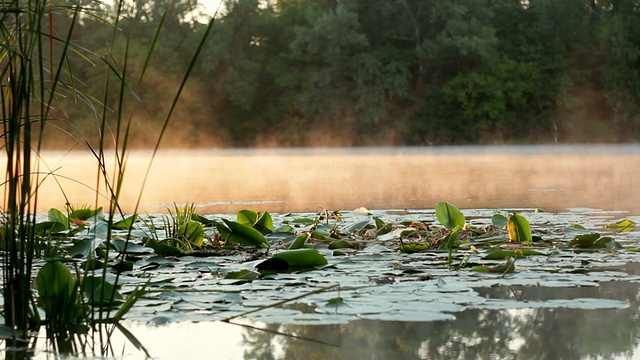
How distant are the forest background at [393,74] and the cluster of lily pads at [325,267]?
22.1m

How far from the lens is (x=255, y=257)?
284cm

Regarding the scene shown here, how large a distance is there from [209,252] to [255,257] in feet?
0.58

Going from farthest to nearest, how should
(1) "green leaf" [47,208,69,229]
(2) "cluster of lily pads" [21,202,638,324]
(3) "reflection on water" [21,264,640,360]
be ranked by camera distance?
Result: (1) "green leaf" [47,208,69,229], (2) "cluster of lily pads" [21,202,638,324], (3) "reflection on water" [21,264,640,360]

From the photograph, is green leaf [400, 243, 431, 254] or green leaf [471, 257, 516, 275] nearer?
green leaf [471, 257, 516, 275]

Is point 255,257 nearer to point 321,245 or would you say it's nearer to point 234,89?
point 321,245

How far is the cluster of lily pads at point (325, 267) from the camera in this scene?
6.32 ft

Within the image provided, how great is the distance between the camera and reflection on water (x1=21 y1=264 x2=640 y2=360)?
158 centimetres

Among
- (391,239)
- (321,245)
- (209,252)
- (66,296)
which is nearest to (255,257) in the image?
(209,252)

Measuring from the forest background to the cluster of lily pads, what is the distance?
72.4 ft

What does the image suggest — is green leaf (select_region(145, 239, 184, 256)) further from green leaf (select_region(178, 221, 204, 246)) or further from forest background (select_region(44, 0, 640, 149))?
forest background (select_region(44, 0, 640, 149))

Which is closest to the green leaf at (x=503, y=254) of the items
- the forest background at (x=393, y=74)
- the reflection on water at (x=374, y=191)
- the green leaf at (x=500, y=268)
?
the green leaf at (x=500, y=268)

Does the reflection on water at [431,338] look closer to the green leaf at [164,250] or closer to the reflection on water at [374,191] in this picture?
the green leaf at [164,250]

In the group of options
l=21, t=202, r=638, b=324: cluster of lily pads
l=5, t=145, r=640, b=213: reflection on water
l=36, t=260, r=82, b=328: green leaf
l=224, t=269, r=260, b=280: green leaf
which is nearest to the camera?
l=36, t=260, r=82, b=328: green leaf

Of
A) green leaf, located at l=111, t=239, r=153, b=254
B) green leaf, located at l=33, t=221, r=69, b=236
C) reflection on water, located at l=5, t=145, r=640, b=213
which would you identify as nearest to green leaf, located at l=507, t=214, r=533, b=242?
green leaf, located at l=111, t=239, r=153, b=254
